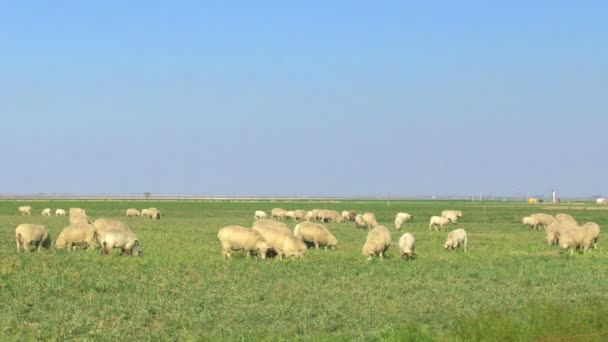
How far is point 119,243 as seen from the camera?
29000 mm

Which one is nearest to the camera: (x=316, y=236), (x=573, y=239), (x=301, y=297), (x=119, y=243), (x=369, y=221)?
(x=301, y=297)

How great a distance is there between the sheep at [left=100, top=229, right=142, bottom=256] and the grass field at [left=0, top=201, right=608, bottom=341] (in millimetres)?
496

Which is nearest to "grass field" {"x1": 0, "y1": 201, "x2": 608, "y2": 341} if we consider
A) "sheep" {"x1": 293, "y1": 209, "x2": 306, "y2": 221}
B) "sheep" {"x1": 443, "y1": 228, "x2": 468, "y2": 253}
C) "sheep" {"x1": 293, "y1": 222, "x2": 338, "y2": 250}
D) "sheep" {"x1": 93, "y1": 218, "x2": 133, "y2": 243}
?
"sheep" {"x1": 93, "y1": 218, "x2": 133, "y2": 243}

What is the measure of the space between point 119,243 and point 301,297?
12.4 metres

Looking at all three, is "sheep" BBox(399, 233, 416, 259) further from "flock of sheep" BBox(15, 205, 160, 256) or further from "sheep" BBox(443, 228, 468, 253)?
"flock of sheep" BBox(15, 205, 160, 256)

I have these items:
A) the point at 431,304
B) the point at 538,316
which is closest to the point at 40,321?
the point at 431,304

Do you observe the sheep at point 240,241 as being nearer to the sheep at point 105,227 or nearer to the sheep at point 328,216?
the sheep at point 105,227

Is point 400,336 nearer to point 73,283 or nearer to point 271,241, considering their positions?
point 73,283

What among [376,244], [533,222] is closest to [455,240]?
[376,244]

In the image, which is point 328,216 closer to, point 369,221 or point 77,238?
point 369,221

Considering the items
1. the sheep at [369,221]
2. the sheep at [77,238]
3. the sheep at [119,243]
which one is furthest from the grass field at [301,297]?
the sheep at [369,221]

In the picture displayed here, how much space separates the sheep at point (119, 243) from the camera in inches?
1139

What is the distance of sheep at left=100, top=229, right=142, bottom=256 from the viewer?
28938mm

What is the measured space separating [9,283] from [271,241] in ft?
36.4
